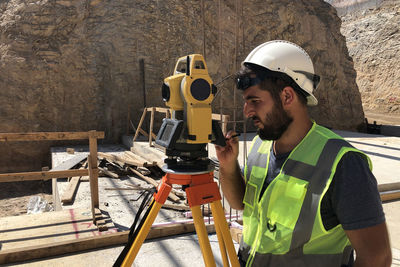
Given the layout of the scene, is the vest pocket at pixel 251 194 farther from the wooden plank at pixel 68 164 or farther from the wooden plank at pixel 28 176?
the wooden plank at pixel 68 164

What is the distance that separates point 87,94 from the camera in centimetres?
1002

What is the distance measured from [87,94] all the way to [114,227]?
766 cm

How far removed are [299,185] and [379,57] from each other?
30.4 meters

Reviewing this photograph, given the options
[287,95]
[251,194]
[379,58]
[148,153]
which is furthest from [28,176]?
[379,58]

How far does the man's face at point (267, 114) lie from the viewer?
1.14 m

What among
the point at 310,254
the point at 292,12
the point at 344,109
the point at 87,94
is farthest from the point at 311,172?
the point at 344,109

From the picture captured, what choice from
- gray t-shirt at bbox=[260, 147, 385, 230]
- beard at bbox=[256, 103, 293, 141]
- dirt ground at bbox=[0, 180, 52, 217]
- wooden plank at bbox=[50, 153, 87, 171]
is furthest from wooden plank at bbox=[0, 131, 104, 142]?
dirt ground at bbox=[0, 180, 52, 217]

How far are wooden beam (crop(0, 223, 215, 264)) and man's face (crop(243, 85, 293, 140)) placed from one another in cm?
199

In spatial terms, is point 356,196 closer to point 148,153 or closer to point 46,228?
point 46,228

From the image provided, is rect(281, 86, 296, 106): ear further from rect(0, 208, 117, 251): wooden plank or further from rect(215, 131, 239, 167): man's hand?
rect(0, 208, 117, 251): wooden plank

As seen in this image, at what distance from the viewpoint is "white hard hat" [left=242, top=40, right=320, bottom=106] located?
1.15 m

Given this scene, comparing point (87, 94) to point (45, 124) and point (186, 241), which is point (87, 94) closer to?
point (45, 124)

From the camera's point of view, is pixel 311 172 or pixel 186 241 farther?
pixel 186 241

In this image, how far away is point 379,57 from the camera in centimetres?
2630
